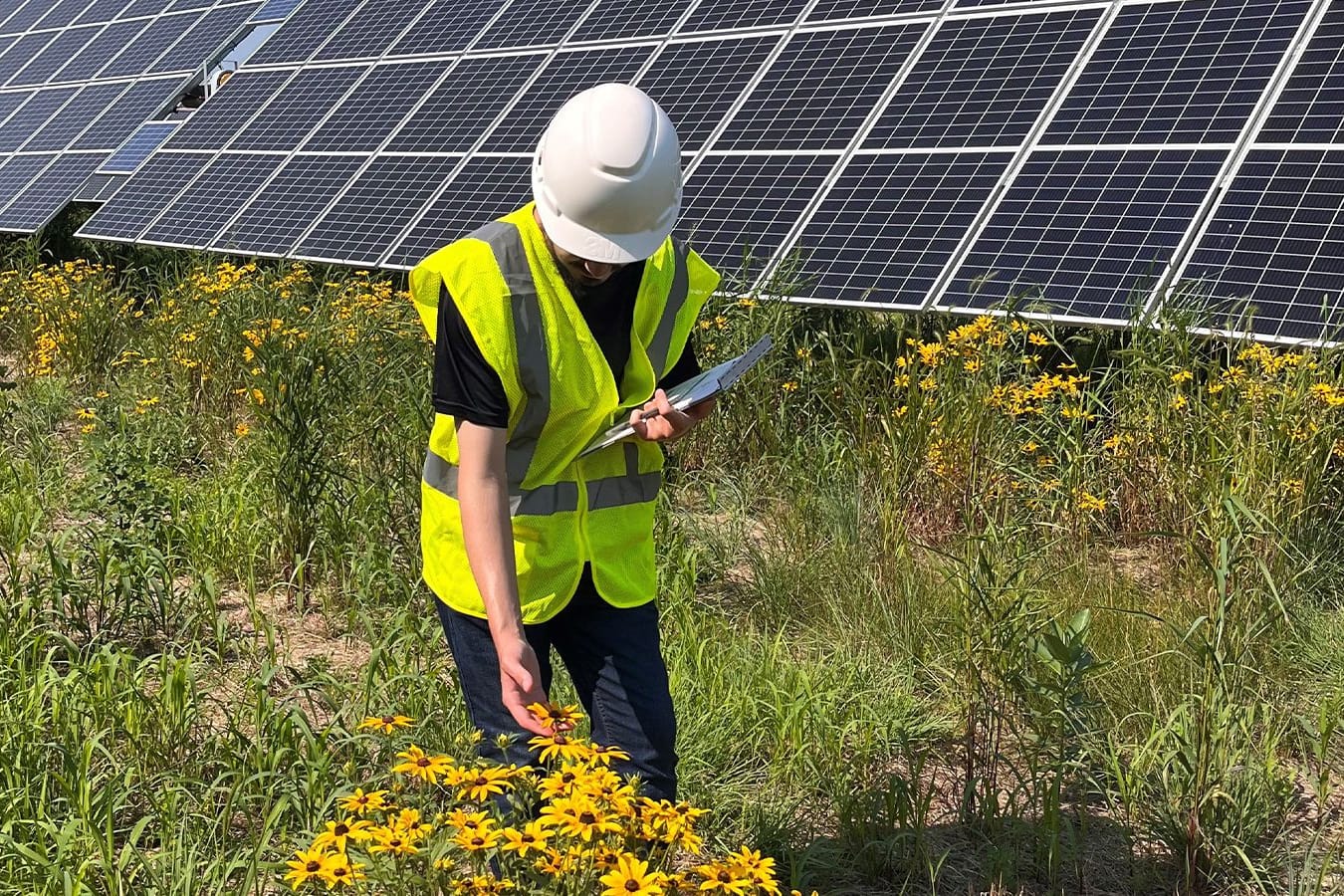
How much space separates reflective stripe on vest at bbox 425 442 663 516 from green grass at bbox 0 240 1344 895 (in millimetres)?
894

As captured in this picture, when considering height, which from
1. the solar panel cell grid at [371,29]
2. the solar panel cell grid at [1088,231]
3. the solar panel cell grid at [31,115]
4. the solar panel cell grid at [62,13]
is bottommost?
the solar panel cell grid at [1088,231]

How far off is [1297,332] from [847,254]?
2.20 meters

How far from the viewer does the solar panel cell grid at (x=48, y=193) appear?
38.8 ft

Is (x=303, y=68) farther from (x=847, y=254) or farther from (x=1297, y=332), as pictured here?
(x=1297, y=332)

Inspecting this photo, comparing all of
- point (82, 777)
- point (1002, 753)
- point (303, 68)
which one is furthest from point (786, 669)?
point (303, 68)

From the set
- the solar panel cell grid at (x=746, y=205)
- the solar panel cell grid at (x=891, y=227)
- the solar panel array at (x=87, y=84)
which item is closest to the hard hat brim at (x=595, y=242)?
the solar panel cell grid at (x=891, y=227)

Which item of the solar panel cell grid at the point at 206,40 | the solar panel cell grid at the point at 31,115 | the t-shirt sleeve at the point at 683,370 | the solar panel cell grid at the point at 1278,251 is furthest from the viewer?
the solar panel cell grid at the point at 31,115

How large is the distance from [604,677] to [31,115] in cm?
1439

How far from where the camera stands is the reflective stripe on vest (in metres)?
2.70

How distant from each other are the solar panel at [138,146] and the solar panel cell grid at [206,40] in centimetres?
111

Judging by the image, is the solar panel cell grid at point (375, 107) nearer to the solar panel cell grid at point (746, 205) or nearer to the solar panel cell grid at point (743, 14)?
the solar panel cell grid at point (743, 14)

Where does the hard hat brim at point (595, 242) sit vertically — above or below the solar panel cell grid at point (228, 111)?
below

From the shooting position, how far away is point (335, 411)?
18.9ft

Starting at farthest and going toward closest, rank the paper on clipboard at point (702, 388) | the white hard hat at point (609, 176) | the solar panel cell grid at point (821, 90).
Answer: the solar panel cell grid at point (821, 90) < the paper on clipboard at point (702, 388) < the white hard hat at point (609, 176)
